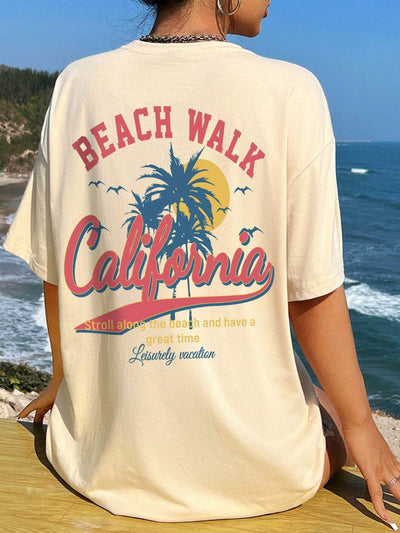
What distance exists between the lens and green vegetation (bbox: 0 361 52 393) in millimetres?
5848

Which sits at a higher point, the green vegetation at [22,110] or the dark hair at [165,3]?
the green vegetation at [22,110]

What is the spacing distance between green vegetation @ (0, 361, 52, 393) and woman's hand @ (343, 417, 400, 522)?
179 inches

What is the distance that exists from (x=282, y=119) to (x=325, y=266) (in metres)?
0.28

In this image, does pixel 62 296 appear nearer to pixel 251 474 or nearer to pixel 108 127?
pixel 108 127

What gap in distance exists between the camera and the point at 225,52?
1.32 meters

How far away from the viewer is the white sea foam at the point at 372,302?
46.1ft

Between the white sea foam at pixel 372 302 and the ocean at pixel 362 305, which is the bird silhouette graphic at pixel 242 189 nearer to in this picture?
the ocean at pixel 362 305

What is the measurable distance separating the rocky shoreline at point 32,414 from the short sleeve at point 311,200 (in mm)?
2812

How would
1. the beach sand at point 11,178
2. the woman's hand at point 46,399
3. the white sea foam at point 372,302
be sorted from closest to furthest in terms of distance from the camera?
the woman's hand at point 46,399 → the white sea foam at point 372,302 → the beach sand at point 11,178

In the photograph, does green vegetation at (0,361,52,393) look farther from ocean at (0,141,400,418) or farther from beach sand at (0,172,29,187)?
beach sand at (0,172,29,187)

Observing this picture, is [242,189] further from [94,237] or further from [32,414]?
[32,414]

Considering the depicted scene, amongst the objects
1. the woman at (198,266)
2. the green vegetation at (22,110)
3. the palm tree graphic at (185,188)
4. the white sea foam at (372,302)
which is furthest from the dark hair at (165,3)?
the green vegetation at (22,110)

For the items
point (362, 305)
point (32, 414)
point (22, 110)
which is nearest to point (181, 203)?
point (32, 414)

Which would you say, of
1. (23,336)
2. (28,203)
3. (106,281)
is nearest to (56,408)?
(106,281)
